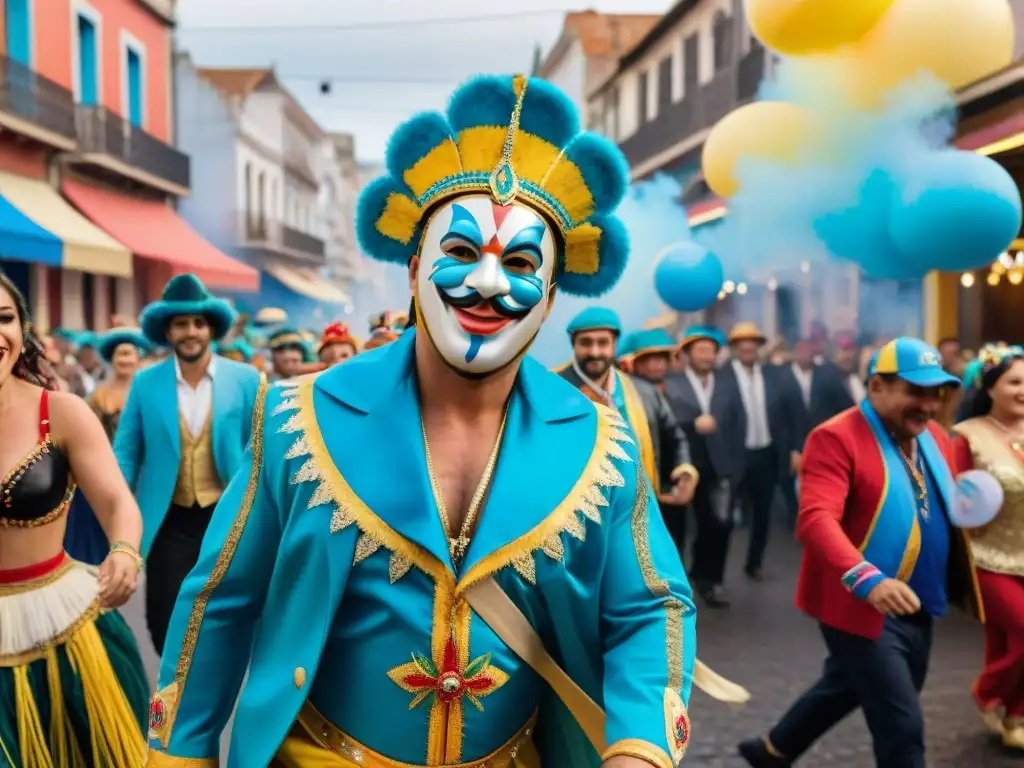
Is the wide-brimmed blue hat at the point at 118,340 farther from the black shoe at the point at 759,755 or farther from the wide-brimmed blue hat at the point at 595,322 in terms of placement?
the black shoe at the point at 759,755

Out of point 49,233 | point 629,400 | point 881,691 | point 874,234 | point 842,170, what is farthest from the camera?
point 49,233

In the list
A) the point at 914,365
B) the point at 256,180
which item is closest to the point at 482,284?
the point at 914,365

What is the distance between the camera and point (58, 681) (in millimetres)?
3391

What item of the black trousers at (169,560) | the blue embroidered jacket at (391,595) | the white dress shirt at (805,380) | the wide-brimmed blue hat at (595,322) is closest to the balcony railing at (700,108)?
the white dress shirt at (805,380)

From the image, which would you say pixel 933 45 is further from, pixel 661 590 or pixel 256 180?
pixel 256 180

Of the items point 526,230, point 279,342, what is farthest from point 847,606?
point 279,342

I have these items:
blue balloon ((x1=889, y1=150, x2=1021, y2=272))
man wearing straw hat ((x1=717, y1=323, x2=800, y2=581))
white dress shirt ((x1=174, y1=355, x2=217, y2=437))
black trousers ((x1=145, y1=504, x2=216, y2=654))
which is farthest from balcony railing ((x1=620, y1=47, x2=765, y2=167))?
black trousers ((x1=145, y1=504, x2=216, y2=654))

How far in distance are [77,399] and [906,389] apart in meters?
2.75

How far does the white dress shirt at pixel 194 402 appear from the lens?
5.30 m

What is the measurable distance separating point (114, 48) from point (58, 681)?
19.0 m

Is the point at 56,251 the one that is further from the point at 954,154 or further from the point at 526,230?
the point at 526,230

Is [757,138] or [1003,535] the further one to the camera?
[757,138]

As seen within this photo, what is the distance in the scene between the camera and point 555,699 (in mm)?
2324

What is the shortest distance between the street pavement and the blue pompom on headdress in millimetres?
3006
